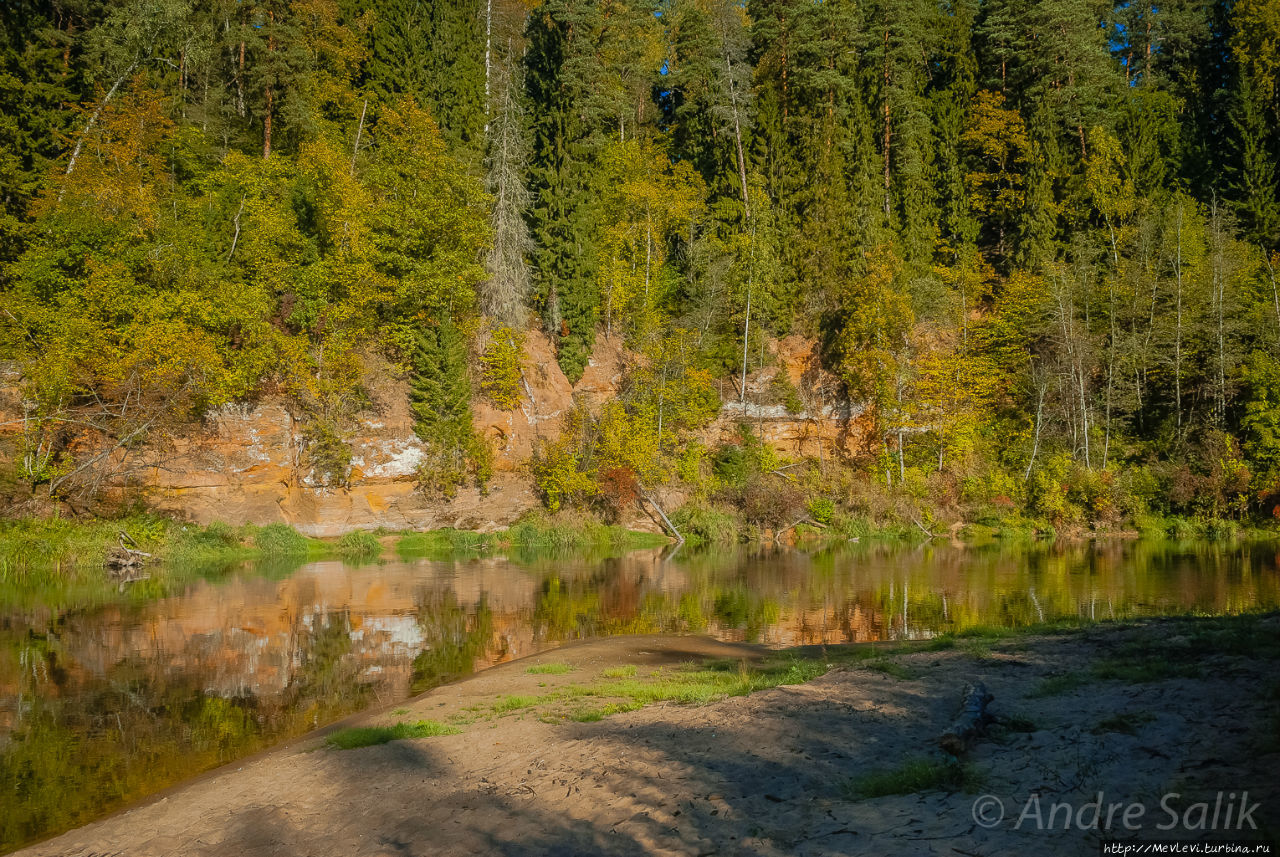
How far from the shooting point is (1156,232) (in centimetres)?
4803

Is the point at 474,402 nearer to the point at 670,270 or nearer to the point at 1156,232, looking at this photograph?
the point at 670,270

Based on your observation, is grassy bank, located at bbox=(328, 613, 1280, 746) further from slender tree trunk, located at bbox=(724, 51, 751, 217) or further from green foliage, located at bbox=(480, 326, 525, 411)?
slender tree trunk, located at bbox=(724, 51, 751, 217)

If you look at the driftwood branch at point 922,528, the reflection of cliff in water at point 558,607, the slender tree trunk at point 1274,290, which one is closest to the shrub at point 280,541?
the reflection of cliff in water at point 558,607

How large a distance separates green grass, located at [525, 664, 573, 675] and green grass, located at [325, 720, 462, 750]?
357cm

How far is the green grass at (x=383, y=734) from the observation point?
33.7ft

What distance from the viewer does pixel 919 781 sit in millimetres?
6758

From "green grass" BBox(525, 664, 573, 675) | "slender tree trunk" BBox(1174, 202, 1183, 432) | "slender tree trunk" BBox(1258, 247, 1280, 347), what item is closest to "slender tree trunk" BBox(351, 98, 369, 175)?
"green grass" BBox(525, 664, 573, 675)

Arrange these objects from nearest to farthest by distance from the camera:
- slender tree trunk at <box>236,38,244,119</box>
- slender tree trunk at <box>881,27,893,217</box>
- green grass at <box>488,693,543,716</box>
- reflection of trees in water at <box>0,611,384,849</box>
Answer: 1. reflection of trees in water at <box>0,611,384,849</box>
2. green grass at <box>488,693,543,716</box>
3. slender tree trunk at <box>236,38,244,119</box>
4. slender tree trunk at <box>881,27,893,217</box>

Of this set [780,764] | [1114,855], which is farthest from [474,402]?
[1114,855]

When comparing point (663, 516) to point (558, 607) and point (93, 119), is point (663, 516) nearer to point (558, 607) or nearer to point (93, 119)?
point (558, 607)

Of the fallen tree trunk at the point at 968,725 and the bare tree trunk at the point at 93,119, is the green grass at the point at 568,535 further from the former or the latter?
the fallen tree trunk at the point at 968,725

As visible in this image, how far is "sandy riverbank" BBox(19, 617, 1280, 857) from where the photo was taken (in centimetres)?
594

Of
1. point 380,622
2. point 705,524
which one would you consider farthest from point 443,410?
point 380,622

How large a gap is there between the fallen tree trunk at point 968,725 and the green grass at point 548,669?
7812 millimetres
